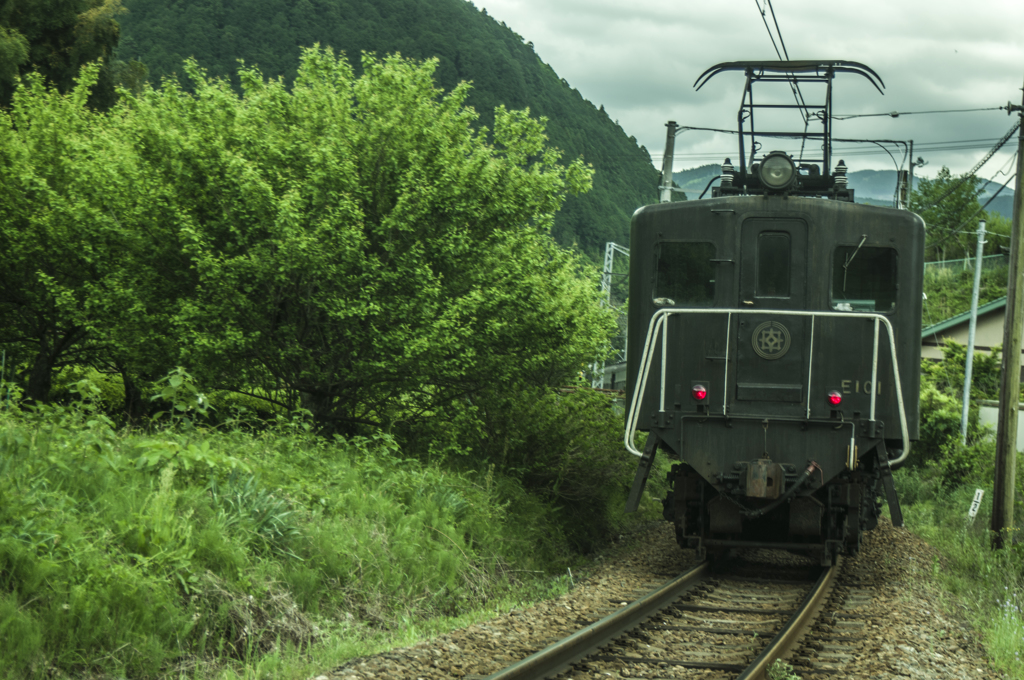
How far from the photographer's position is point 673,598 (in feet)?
26.5

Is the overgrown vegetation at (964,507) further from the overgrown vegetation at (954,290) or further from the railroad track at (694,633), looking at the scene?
the overgrown vegetation at (954,290)

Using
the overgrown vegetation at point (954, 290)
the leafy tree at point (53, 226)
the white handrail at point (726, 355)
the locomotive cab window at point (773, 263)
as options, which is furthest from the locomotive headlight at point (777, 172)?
the overgrown vegetation at point (954, 290)

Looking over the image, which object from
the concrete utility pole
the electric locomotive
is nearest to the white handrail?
the electric locomotive

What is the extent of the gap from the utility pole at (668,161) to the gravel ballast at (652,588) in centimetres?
1041

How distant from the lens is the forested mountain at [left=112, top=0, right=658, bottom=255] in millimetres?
77312

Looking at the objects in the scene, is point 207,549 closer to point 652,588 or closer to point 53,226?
point 652,588

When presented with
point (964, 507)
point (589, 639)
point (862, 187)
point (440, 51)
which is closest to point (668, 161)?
point (862, 187)

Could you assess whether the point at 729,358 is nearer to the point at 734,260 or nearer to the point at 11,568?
the point at 734,260

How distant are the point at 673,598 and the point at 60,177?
12.8 metres

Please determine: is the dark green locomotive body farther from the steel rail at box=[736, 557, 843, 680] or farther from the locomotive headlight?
the steel rail at box=[736, 557, 843, 680]

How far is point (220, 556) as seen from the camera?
19.6 ft

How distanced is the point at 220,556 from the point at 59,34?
24514 millimetres

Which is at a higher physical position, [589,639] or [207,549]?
[207,549]

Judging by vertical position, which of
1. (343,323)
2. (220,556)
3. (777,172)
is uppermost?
(777,172)
